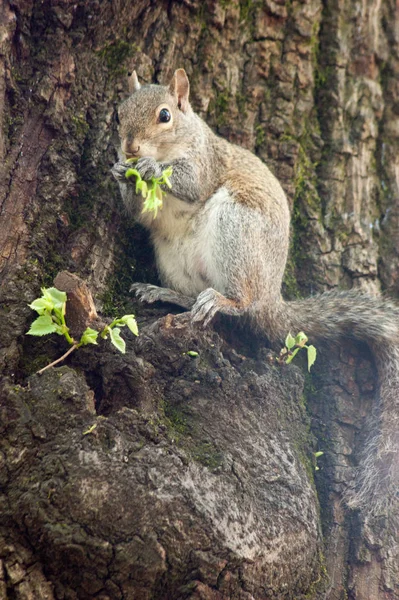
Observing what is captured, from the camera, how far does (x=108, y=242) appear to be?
2.45 metres

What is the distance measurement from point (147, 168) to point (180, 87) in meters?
0.45

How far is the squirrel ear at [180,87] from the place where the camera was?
2578mm

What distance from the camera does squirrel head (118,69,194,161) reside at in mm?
2484

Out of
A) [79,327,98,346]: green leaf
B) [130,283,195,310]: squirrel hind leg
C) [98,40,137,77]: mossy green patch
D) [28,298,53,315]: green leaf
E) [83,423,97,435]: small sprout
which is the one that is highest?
[98,40,137,77]: mossy green patch

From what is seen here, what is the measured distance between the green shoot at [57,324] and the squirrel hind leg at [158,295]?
611 mm

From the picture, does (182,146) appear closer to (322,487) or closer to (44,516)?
(322,487)

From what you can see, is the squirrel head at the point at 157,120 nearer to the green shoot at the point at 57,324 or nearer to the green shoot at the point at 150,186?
the green shoot at the point at 150,186

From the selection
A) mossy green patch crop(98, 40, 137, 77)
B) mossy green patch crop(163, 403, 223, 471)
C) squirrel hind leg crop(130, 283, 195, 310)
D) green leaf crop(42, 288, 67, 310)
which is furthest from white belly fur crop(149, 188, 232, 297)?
green leaf crop(42, 288, 67, 310)

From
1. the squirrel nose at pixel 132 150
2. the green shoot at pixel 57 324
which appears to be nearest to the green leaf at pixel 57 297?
the green shoot at pixel 57 324

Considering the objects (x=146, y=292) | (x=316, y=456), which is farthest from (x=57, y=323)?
(x=316, y=456)

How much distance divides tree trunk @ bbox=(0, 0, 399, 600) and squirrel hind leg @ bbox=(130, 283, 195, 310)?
6 cm

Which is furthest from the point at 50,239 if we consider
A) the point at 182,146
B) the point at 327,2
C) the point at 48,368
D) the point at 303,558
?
the point at 327,2

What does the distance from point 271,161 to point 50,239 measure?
1252 millimetres

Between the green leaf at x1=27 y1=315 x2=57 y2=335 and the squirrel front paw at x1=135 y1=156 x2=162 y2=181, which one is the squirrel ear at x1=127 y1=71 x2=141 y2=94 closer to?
the squirrel front paw at x1=135 y1=156 x2=162 y2=181
